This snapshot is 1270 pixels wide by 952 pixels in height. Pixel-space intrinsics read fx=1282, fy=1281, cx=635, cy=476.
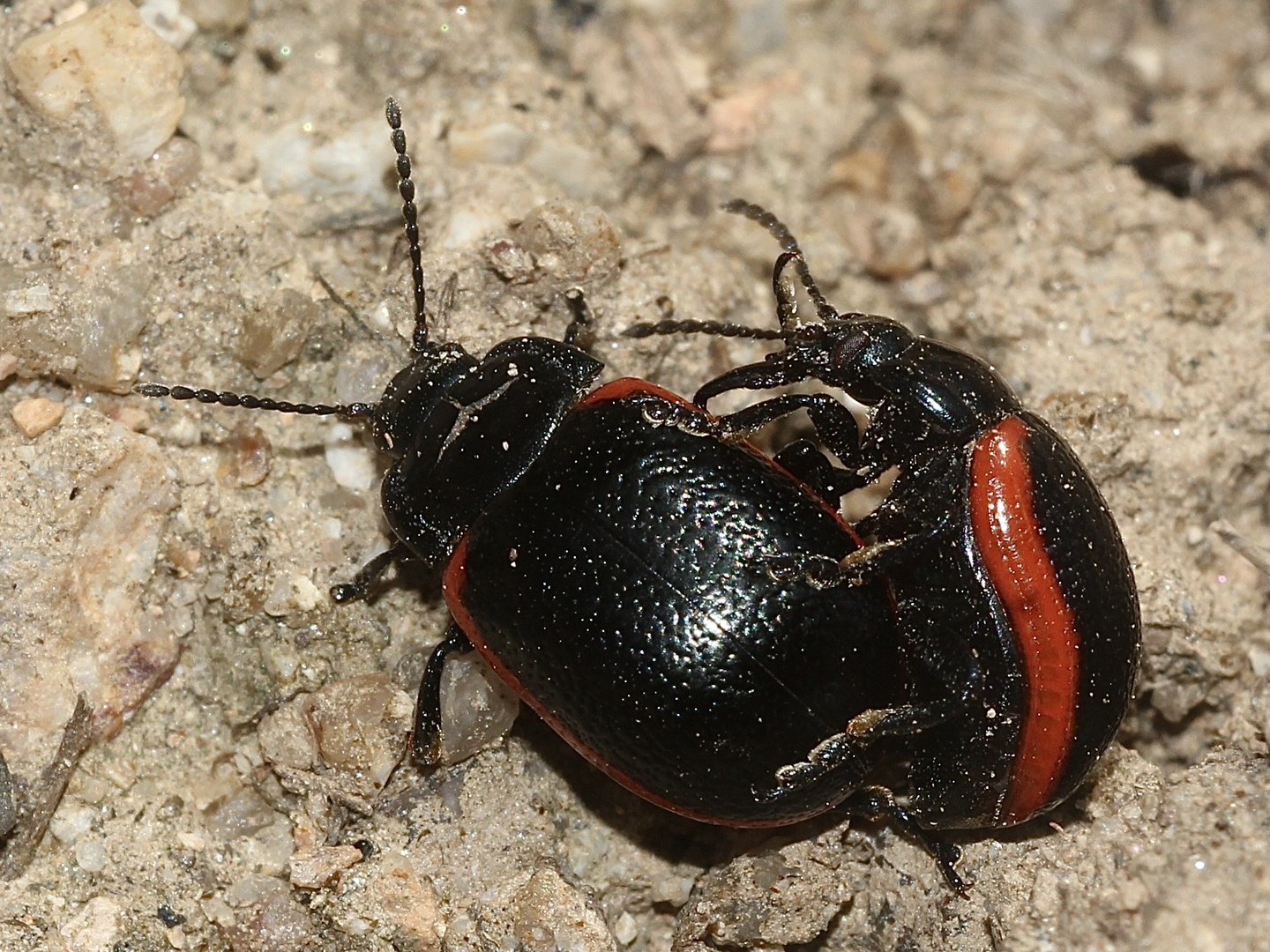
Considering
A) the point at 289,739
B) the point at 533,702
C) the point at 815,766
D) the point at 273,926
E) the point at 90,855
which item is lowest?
the point at 273,926

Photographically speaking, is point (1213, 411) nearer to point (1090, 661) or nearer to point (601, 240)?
point (1090, 661)

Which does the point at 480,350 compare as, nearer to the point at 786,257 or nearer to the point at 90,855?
the point at 786,257

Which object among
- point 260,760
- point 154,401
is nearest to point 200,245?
point 154,401

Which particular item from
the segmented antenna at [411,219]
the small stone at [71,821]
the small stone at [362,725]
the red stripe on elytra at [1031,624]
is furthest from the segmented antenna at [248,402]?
the red stripe on elytra at [1031,624]

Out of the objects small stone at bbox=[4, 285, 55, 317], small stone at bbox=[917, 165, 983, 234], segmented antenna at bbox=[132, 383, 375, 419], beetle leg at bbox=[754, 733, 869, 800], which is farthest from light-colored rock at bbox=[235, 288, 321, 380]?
small stone at bbox=[917, 165, 983, 234]

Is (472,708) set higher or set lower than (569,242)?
lower

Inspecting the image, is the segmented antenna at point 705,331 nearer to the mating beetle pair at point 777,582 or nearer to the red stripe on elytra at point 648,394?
the mating beetle pair at point 777,582

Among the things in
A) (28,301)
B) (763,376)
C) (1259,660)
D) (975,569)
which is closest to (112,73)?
(28,301)
